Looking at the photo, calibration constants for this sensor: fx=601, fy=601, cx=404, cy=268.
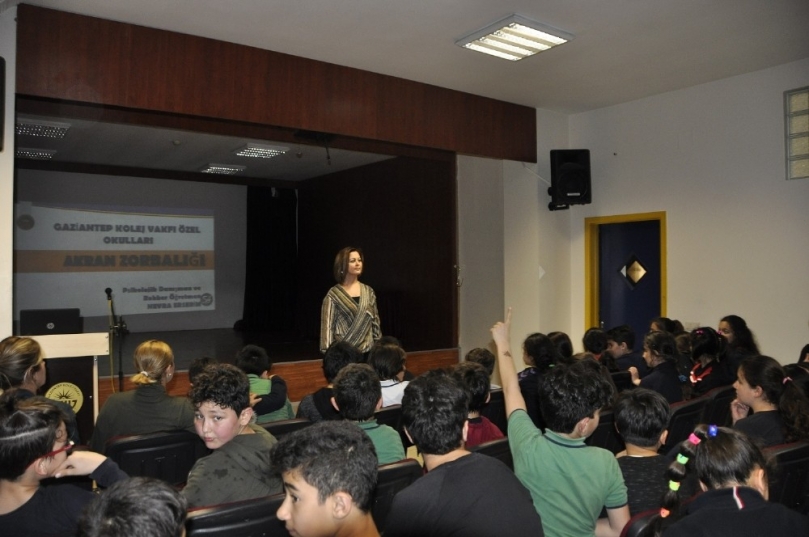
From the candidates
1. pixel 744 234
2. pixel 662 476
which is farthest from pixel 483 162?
pixel 662 476

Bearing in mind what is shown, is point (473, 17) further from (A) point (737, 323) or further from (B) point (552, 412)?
(B) point (552, 412)

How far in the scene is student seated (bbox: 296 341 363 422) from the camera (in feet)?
8.75

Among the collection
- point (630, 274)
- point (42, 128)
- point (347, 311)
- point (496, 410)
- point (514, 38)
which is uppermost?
point (514, 38)

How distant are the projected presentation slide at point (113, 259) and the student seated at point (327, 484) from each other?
7.29m

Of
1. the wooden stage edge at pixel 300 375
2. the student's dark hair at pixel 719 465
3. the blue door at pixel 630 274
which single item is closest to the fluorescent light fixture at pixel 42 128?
the wooden stage edge at pixel 300 375

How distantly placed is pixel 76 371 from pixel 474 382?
267cm

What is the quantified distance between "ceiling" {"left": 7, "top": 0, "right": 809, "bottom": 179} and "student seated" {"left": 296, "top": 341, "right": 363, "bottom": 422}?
2255 mm

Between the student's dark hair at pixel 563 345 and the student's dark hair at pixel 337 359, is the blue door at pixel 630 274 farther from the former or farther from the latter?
the student's dark hair at pixel 337 359

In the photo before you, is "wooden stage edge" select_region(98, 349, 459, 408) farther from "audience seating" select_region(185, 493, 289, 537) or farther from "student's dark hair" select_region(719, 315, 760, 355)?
"audience seating" select_region(185, 493, 289, 537)

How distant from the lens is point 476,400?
8.30 feet

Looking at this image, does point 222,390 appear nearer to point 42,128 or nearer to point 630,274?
point 42,128

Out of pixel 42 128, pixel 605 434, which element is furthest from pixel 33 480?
pixel 42 128

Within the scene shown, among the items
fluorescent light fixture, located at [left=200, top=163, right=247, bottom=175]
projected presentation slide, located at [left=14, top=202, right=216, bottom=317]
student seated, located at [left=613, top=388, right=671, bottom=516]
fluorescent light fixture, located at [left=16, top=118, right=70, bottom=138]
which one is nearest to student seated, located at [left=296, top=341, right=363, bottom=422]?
student seated, located at [left=613, top=388, right=671, bottom=516]

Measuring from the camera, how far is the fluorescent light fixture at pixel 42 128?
15.2ft
